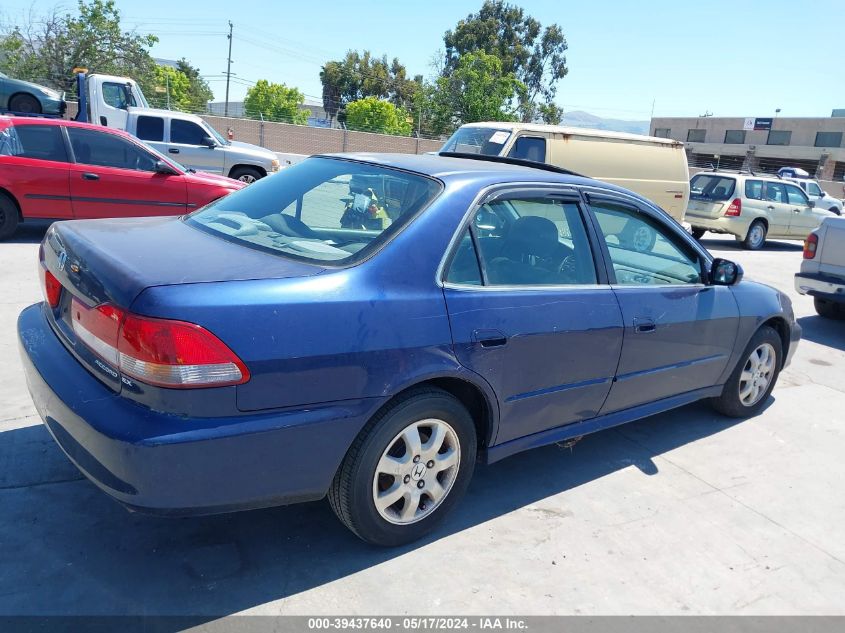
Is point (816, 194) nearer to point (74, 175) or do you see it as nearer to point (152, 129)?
point (152, 129)

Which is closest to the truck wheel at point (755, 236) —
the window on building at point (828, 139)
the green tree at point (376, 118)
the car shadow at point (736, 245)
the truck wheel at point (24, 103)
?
the car shadow at point (736, 245)

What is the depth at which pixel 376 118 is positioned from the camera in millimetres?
45375

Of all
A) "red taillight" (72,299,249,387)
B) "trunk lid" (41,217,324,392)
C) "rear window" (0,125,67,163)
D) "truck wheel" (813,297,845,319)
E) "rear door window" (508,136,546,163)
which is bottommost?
"truck wheel" (813,297,845,319)

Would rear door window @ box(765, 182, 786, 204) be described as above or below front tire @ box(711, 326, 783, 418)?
above

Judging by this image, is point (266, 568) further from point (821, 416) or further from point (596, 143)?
point (596, 143)

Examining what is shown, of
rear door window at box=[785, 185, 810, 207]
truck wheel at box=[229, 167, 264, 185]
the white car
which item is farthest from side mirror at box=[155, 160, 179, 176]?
the white car

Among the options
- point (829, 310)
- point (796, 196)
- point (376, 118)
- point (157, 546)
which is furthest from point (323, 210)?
point (376, 118)

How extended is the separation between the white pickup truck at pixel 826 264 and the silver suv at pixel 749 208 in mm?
6961

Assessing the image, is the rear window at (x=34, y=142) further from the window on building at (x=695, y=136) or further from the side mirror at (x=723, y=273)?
the window on building at (x=695, y=136)

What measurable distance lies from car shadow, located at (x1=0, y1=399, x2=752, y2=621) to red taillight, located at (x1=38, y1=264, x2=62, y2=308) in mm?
901

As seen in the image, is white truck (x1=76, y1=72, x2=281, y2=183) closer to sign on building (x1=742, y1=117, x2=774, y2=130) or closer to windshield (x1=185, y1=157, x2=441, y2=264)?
windshield (x1=185, y1=157, x2=441, y2=264)

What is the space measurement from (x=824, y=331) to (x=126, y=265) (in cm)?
821

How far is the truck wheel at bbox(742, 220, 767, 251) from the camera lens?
1530cm

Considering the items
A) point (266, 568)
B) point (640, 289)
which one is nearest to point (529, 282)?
point (640, 289)
